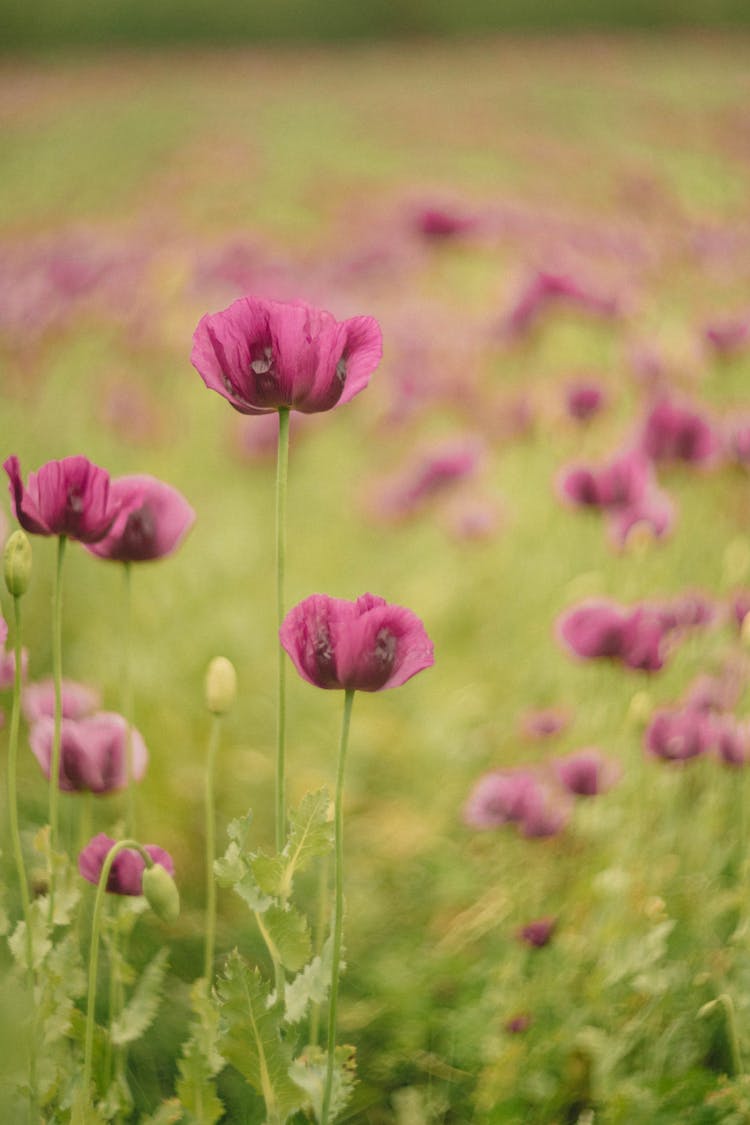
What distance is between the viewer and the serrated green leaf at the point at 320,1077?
474mm

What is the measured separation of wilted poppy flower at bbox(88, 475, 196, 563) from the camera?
1.85 feet

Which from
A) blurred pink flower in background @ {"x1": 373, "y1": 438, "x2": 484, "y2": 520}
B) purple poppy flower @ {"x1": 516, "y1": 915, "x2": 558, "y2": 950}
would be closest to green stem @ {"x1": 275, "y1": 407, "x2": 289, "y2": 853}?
purple poppy flower @ {"x1": 516, "y1": 915, "x2": 558, "y2": 950}

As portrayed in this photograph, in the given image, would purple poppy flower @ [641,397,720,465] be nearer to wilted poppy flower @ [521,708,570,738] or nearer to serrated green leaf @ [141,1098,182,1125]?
wilted poppy flower @ [521,708,570,738]

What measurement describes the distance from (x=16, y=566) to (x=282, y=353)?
172 millimetres

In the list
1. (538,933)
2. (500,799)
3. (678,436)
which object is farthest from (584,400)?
(538,933)

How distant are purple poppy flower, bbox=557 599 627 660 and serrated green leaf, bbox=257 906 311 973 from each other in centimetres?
37

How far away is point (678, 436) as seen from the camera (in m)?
0.97

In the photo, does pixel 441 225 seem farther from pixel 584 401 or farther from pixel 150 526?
pixel 150 526

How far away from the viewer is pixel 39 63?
180cm

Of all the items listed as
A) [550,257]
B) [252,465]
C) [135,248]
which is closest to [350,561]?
[252,465]

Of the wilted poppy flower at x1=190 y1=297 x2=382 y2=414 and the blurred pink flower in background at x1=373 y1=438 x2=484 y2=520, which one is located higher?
the wilted poppy flower at x1=190 y1=297 x2=382 y2=414

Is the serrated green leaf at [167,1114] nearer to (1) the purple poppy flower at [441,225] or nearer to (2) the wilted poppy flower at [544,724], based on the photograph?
(2) the wilted poppy flower at [544,724]

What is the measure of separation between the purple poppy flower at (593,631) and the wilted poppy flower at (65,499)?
406mm

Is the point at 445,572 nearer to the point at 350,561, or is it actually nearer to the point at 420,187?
the point at 350,561
